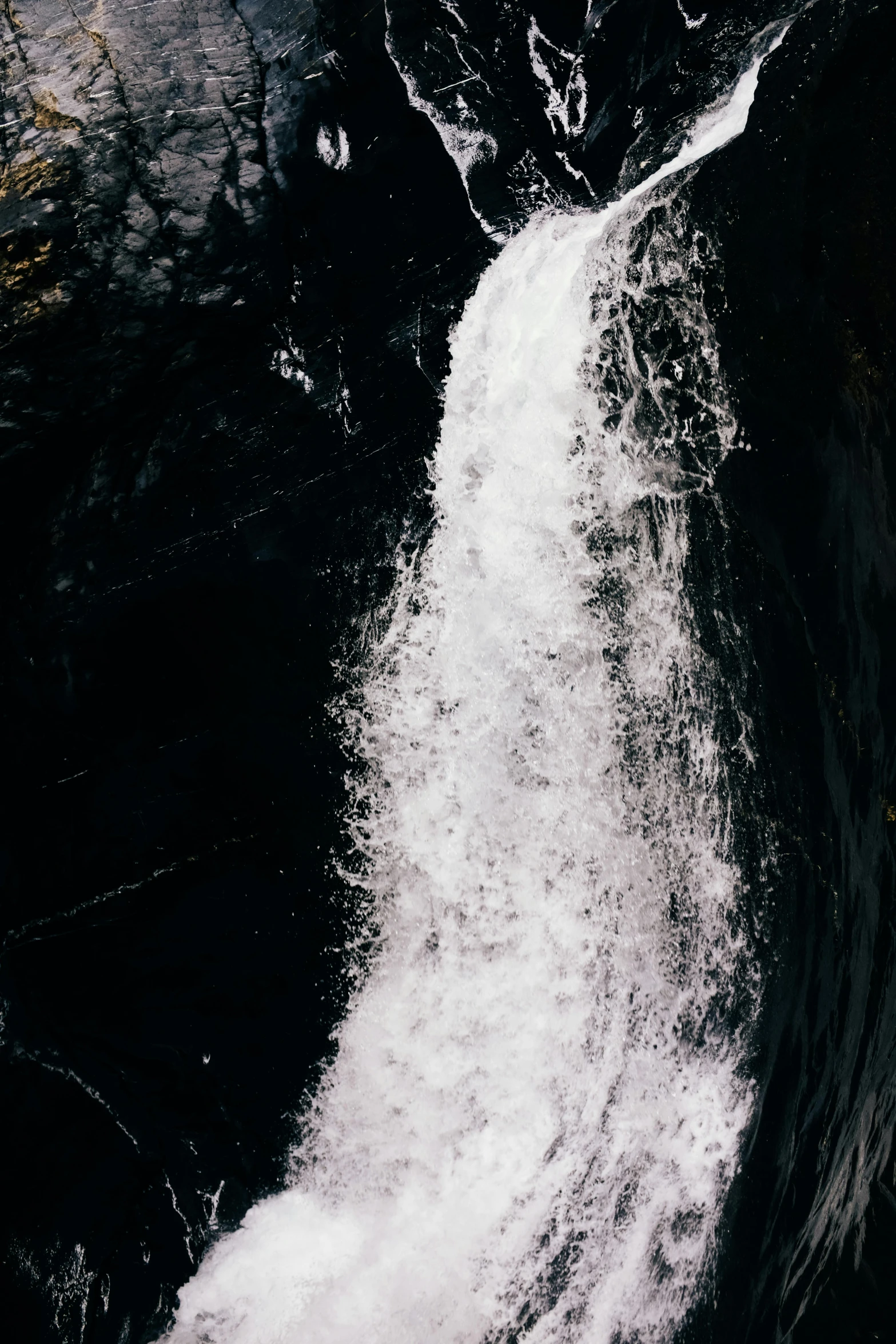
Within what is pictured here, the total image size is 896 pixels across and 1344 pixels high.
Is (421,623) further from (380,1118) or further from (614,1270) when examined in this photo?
(614,1270)

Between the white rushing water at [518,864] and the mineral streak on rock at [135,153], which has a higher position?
the mineral streak on rock at [135,153]

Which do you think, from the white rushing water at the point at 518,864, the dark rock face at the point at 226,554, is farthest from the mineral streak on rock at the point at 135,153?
the white rushing water at the point at 518,864

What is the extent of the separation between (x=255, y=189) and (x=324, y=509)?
1.00 meters

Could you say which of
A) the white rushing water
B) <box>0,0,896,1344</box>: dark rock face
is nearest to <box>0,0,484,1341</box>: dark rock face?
<box>0,0,896,1344</box>: dark rock face

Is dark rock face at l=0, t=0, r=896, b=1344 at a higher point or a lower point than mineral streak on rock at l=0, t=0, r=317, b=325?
lower

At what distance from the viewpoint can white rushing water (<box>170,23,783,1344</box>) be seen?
2.83 metres

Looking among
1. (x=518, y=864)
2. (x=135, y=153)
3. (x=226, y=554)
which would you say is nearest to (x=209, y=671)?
(x=226, y=554)

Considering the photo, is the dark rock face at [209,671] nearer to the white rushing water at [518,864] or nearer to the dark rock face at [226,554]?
the dark rock face at [226,554]

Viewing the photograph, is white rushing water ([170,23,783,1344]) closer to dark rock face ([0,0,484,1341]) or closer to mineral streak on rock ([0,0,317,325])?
dark rock face ([0,0,484,1341])

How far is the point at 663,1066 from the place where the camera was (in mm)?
3004

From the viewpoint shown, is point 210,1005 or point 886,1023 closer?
point 210,1005

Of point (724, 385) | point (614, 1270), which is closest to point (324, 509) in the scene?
point (724, 385)

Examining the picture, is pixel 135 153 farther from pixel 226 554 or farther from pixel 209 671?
pixel 209 671

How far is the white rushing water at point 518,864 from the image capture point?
283 cm
